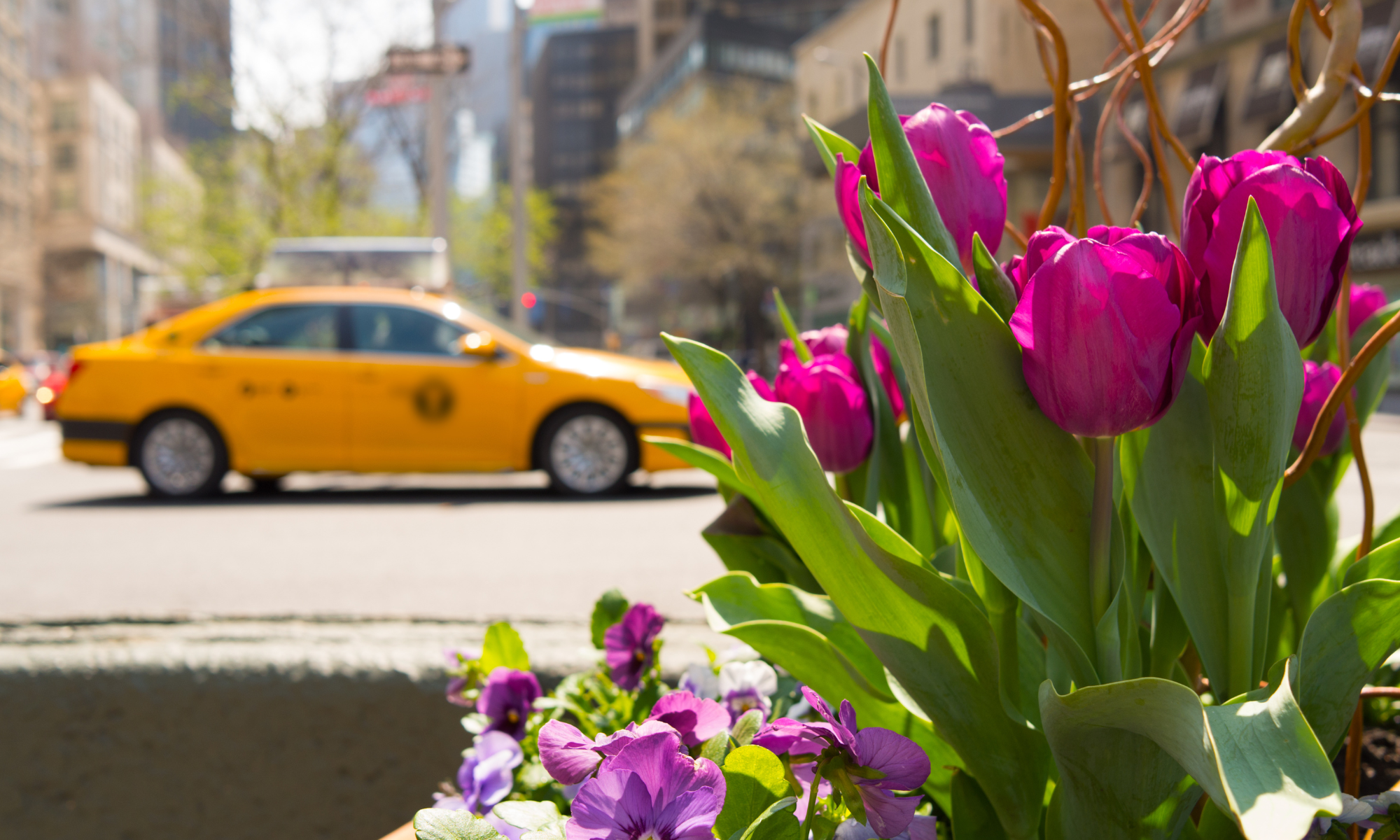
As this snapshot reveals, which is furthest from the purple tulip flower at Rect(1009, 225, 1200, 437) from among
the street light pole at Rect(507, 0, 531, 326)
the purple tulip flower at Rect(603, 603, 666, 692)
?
the street light pole at Rect(507, 0, 531, 326)

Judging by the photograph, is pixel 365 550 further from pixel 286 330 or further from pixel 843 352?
pixel 843 352

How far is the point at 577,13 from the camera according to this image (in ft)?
287

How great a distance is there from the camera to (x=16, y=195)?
6319 centimetres

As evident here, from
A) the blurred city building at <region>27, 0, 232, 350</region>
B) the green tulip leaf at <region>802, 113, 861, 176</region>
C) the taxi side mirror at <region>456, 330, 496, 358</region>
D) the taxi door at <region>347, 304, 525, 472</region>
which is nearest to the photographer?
the green tulip leaf at <region>802, 113, 861, 176</region>

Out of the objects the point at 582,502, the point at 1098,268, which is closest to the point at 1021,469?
the point at 1098,268

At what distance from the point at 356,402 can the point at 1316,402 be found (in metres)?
7.17

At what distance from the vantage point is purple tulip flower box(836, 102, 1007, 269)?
769 mm

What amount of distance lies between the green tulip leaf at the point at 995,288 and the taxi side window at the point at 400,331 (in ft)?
23.9

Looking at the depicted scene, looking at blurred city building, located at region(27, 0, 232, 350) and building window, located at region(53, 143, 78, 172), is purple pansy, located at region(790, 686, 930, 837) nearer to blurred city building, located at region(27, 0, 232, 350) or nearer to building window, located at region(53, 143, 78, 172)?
blurred city building, located at region(27, 0, 232, 350)

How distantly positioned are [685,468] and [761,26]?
62983 mm

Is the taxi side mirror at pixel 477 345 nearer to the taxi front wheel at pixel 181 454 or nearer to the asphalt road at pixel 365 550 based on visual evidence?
the asphalt road at pixel 365 550

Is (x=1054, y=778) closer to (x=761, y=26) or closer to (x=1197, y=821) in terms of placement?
(x=1197, y=821)

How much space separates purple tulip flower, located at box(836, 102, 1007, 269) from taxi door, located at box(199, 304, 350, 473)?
7.24 m

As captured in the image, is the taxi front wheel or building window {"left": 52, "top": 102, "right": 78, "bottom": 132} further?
building window {"left": 52, "top": 102, "right": 78, "bottom": 132}
